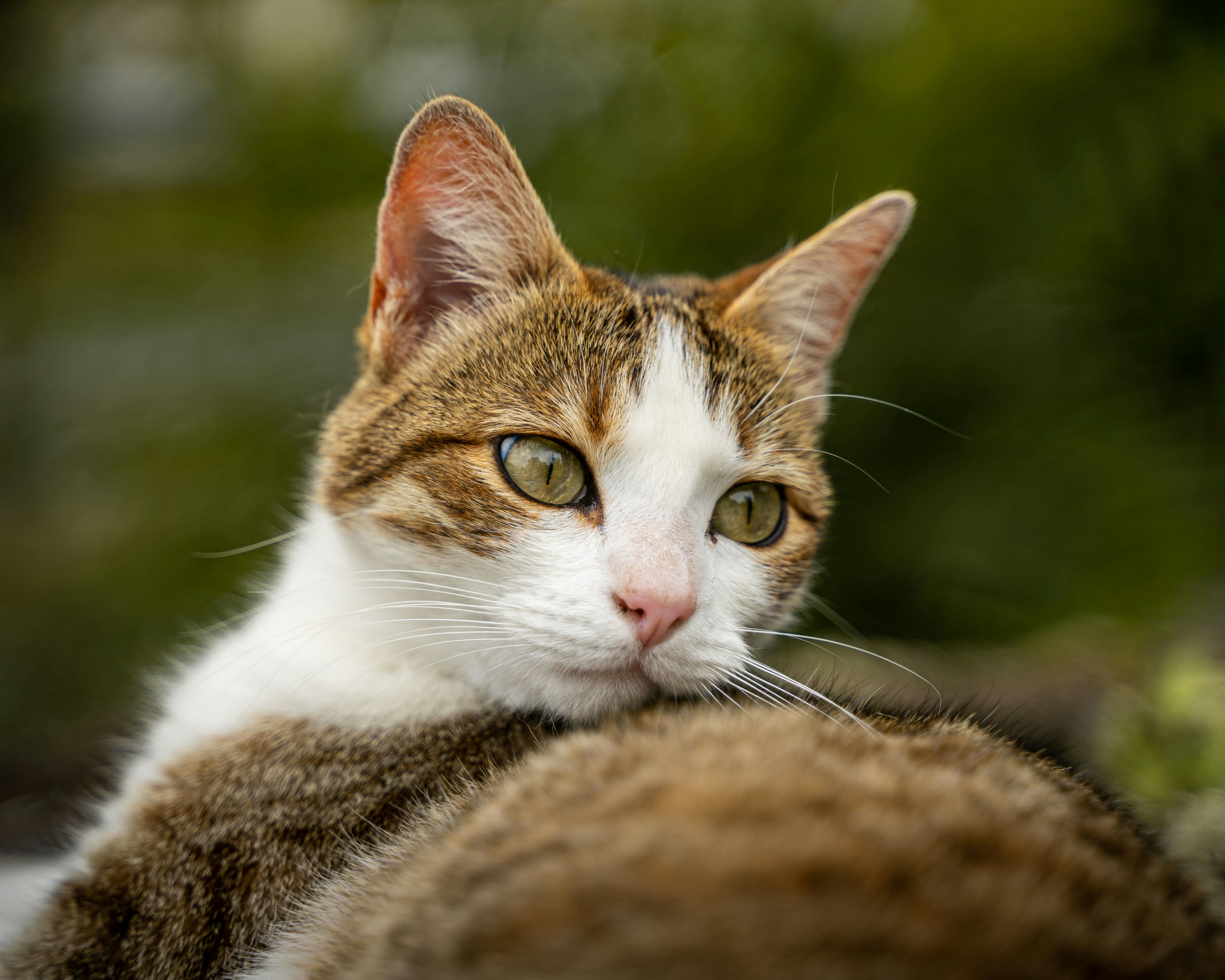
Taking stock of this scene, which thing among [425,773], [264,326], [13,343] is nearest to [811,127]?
[264,326]

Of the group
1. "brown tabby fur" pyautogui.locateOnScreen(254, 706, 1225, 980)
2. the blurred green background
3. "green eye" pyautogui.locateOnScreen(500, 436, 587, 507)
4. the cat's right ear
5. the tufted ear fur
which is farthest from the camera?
the blurred green background

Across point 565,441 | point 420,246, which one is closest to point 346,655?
point 565,441

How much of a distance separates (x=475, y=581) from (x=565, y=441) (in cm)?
27

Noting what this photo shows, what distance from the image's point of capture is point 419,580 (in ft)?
4.56

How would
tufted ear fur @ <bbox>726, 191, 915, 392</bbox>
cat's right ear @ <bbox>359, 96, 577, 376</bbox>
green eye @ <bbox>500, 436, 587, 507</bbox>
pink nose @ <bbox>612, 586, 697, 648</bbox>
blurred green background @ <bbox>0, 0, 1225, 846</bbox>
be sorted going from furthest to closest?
blurred green background @ <bbox>0, 0, 1225, 846</bbox> < tufted ear fur @ <bbox>726, 191, 915, 392</bbox> < cat's right ear @ <bbox>359, 96, 577, 376</bbox> < green eye @ <bbox>500, 436, 587, 507</bbox> < pink nose @ <bbox>612, 586, 697, 648</bbox>

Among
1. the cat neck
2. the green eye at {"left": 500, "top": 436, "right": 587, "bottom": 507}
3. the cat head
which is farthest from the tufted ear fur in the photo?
the cat neck

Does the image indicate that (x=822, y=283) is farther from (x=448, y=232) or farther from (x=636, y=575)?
(x=636, y=575)

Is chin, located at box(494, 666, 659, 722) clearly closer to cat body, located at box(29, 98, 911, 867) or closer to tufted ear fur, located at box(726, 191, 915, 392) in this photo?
cat body, located at box(29, 98, 911, 867)

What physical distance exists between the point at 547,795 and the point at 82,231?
3.58 m

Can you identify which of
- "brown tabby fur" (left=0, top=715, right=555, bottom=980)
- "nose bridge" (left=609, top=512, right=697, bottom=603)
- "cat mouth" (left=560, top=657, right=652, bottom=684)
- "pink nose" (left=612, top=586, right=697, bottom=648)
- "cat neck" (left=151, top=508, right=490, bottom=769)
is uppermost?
"nose bridge" (left=609, top=512, right=697, bottom=603)

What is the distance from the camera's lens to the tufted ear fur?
5.43 ft

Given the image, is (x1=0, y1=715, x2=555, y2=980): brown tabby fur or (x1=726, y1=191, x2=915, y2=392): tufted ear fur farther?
(x1=726, y1=191, x2=915, y2=392): tufted ear fur

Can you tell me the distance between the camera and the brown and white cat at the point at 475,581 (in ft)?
3.94

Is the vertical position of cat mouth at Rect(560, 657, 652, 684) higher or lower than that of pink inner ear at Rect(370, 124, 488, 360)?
lower
